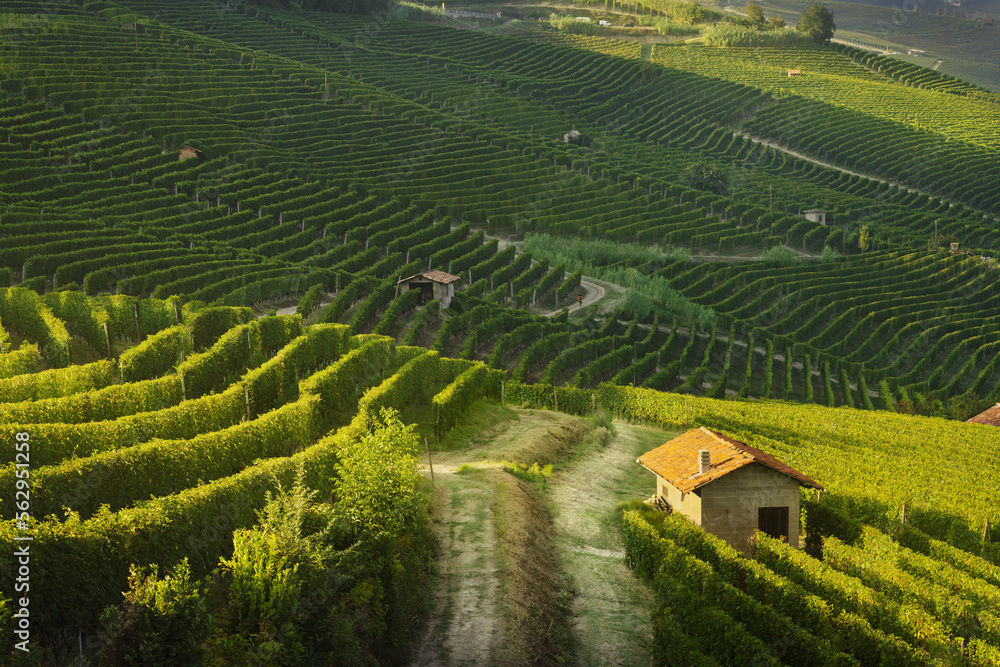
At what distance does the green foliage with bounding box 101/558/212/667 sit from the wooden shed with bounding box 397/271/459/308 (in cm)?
4313

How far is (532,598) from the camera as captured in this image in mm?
19969

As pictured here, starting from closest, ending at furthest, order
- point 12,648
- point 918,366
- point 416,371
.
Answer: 1. point 12,648
2. point 416,371
3. point 918,366

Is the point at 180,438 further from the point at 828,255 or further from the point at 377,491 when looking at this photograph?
the point at 828,255

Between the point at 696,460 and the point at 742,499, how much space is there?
2.03 m

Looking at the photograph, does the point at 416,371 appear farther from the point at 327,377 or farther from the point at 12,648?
the point at 12,648

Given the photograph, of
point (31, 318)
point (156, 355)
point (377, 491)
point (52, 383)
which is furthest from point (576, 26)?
point (377, 491)

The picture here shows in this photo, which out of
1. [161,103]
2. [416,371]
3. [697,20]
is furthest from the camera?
[697,20]

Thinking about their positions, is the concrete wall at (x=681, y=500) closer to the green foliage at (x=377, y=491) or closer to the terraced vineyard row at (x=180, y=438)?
the green foliage at (x=377, y=491)

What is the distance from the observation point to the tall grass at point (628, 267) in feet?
213

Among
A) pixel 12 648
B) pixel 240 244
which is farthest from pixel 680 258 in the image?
pixel 12 648

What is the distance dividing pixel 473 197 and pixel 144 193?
1184 inches

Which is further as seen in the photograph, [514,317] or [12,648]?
[514,317]

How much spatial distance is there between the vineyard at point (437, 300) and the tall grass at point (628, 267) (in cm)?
37

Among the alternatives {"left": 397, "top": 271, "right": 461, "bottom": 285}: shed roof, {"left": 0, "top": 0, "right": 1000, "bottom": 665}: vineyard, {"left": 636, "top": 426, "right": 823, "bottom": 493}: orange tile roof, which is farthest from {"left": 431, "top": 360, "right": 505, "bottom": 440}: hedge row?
{"left": 397, "top": 271, "right": 461, "bottom": 285}: shed roof
